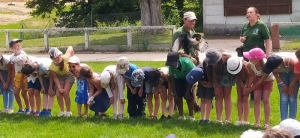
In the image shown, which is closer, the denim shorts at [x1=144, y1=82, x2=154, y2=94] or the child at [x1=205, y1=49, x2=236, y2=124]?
the child at [x1=205, y1=49, x2=236, y2=124]

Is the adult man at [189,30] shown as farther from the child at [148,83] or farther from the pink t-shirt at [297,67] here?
the pink t-shirt at [297,67]

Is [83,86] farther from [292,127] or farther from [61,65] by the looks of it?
[292,127]

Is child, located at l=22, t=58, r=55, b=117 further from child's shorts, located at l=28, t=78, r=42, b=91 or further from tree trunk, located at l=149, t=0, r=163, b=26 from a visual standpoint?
tree trunk, located at l=149, t=0, r=163, b=26

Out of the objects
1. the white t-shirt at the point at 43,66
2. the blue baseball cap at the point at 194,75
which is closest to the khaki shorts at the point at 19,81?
the white t-shirt at the point at 43,66

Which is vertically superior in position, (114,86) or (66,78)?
(66,78)

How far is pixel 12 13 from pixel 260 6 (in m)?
30.2

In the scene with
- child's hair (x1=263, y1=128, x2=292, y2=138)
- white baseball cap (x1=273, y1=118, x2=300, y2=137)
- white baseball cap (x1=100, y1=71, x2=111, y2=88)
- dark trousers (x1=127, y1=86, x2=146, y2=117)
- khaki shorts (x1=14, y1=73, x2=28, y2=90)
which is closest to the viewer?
child's hair (x1=263, y1=128, x2=292, y2=138)

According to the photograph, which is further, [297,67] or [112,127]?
[112,127]

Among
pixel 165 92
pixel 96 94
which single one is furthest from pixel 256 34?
pixel 96 94

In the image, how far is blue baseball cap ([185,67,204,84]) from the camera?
7.91 meters

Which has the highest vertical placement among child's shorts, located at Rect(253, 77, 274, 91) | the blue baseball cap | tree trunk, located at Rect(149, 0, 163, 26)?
tree trunk, located at Rect(149, 0, 163, 26)

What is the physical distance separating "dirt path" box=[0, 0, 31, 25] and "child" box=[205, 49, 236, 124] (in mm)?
36023

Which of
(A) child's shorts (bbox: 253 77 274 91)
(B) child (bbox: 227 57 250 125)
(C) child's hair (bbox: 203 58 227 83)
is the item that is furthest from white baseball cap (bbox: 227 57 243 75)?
(A) child's shorts (bbox: 253 77 274 91)

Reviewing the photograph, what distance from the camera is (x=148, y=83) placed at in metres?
8.44
